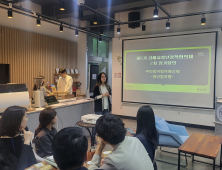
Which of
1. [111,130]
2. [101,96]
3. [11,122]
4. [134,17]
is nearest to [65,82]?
[101,96]

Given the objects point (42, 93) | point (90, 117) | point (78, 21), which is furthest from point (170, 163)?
point (78, 21)

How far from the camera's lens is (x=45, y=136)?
203 centimetres

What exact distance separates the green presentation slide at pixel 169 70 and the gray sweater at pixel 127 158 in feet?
13.7

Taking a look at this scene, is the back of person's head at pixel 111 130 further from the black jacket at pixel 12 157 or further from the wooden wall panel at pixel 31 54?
the wooden wall panel at pixel 31 54

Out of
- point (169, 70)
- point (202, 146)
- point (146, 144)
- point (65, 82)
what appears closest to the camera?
point (146, 144)

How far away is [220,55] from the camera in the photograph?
4.71 meters

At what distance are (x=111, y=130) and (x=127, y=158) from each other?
0.75 ft

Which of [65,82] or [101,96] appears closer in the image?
[101,96]

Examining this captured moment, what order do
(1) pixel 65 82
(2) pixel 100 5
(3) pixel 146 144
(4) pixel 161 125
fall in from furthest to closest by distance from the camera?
(2) pixel 100 5 → (1) pixel 65 82 → (4) pixel 161 125 → (3) pixel 146 144

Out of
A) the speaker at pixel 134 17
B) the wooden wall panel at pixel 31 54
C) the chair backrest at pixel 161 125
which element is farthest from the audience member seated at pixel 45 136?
the speaker at pixel 134 17

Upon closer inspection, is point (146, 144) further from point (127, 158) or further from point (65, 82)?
point (65, 82)

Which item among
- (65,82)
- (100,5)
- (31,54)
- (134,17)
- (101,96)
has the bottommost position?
(101,96)

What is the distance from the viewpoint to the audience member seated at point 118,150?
1.21 meters

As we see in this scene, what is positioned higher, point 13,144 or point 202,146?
point 13,144
